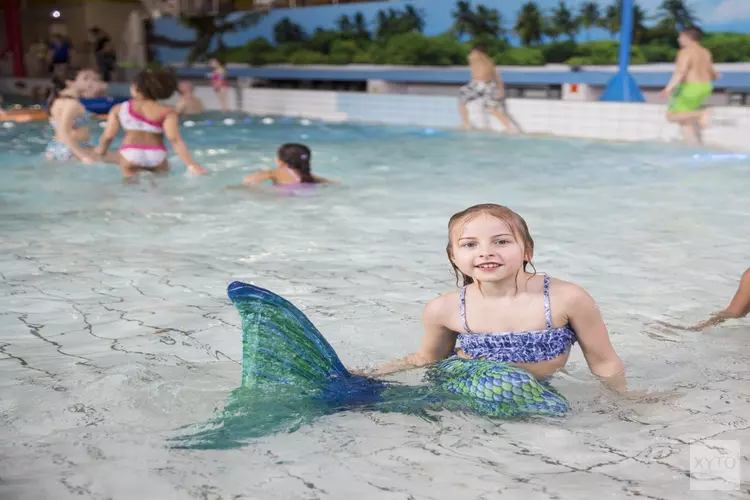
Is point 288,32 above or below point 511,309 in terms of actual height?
above

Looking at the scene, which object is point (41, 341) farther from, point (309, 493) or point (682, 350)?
point (682, 350)

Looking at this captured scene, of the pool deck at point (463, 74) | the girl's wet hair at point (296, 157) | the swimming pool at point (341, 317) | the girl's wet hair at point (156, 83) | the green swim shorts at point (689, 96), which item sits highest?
the pool deck at point (463, 74)

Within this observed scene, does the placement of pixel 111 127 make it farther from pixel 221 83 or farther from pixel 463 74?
pixel 221 83

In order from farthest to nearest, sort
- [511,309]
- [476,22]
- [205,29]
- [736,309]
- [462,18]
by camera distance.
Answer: [205,29], [462,18], [476,22], [736,309], [511,309]

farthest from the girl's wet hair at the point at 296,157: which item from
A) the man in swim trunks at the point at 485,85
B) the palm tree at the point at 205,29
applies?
the palm tree at the point at 205,29

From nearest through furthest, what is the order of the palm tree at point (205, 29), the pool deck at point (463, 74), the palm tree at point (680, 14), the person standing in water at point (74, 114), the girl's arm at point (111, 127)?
the girl's arm at point (111, 127)
the person standing in water at point (74, 114)
the pool deck at point (463, 74)
the palm tree at point (680, 14)
the palm tree at point (205, 29)

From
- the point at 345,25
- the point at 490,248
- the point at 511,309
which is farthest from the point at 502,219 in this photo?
the point at 345,25

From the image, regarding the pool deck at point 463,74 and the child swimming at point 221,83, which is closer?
the pool deck at point 463,74

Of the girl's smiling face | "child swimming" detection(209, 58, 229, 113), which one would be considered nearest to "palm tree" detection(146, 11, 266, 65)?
"child swimming" detection(209, 58, 229, 113)

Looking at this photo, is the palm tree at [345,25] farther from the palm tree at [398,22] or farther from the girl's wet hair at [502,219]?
the girl's wet hair at [502,219]

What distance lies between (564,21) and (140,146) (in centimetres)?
1188

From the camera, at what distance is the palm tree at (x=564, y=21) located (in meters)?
18.0

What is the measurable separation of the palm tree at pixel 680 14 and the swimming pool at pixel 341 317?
739cm

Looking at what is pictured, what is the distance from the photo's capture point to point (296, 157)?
822cm
